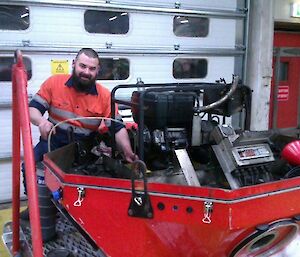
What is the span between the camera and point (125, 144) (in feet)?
8.95

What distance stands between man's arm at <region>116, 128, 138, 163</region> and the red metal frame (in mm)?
665

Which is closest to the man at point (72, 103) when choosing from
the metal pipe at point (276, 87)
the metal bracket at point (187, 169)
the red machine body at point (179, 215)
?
the metal bracket at point (187, 169)

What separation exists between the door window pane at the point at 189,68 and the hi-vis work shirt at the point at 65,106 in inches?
83.5

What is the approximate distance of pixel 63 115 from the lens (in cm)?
287

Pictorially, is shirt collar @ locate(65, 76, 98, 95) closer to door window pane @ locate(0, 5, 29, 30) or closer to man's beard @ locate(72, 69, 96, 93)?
man's beard @ locate(72, 69, 96, 93)

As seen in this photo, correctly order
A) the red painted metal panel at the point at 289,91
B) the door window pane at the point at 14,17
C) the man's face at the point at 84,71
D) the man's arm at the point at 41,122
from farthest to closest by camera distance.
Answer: the red painted metal panel at the point at 289,91, the door window pane at the point at 14,17, the man's face at the point at 84,71, the man's arm at the point at 41,122

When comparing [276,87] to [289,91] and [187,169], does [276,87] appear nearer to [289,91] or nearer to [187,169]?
[289,91]

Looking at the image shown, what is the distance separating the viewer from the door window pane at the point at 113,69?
440 centimetres

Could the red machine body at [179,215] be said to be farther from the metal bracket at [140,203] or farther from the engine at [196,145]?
the engine at [196,145]

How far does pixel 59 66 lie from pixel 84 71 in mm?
1398

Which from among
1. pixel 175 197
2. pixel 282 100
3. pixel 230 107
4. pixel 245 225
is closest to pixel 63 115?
pixel 230 107

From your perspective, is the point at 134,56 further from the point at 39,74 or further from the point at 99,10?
the point at 39,74

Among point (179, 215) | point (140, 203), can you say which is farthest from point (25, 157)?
point (179, 215)

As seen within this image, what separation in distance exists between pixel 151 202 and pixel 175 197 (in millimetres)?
112
